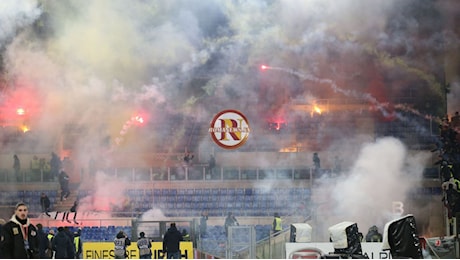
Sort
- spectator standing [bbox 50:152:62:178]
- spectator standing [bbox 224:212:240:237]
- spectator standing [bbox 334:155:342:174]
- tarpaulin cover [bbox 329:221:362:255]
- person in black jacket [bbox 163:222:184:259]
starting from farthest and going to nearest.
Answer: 1. spectator standing [bbox 50:152:62:178]
2. spectator standing [bbox 334:155:342:174]
3. spectator standing [bbox 224:212:240:237]
4. person in black jacket [bbox 163:222:184:259]
5. tarpaulin cover [bbox 329:221:362:255]

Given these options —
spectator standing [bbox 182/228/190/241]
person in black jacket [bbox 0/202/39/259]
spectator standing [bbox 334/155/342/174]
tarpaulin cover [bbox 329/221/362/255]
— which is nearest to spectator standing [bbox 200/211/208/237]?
spectator standing [bbox 182/228/190/241]

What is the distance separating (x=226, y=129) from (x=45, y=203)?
151 inches

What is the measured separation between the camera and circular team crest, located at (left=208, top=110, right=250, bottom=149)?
49.4ft

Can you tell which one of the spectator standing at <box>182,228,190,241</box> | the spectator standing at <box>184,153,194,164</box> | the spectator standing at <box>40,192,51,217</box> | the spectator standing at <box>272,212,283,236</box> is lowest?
the spectator standing at <box>182,228,190,241</box>

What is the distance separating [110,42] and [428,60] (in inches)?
240

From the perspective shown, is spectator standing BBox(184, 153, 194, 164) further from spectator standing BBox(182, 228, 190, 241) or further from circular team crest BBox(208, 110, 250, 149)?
spectator standing BBox(182, 228, 190, 241)

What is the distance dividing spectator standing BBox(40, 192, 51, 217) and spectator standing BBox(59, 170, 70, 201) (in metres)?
0.32

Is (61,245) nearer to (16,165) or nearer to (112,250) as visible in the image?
(112,250)

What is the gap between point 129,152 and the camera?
1533cm

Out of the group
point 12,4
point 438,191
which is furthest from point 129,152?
point 438,191

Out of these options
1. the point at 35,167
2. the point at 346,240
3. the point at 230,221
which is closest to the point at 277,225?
the point at 230,221

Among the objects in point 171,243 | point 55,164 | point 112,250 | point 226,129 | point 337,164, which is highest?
point 226,129

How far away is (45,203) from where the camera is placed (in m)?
15.2

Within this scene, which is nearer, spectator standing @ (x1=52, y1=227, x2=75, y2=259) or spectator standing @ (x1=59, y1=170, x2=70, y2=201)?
spectator standing @ (x1=52, y1=227, x2=75, y2=259)
